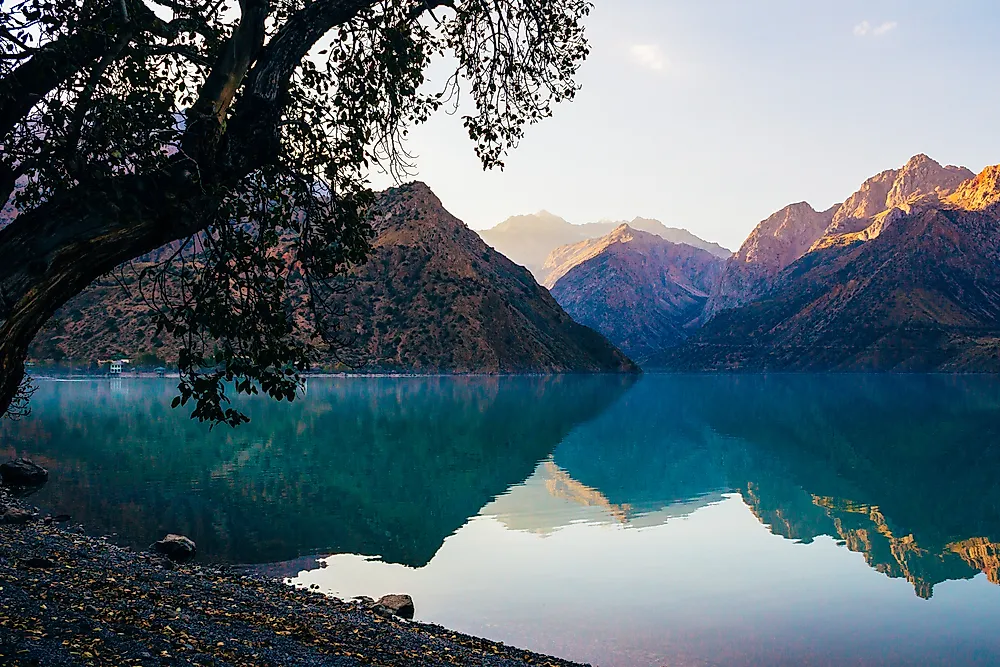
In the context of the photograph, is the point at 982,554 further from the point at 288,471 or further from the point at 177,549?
the point at 288,471

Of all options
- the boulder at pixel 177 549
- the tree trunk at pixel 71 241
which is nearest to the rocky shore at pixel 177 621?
the boulder at pixel 177 549

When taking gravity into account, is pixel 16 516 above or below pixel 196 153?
below

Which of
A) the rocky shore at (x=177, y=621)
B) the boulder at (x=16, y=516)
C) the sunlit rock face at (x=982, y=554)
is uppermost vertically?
the rocky shore at (x=177, y=621)

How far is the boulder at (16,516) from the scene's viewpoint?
93.2 ft

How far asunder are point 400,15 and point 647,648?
681 inches

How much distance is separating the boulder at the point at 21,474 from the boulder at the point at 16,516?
1393 centimetres

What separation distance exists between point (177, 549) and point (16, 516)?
262 inches

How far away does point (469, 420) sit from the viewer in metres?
99.6

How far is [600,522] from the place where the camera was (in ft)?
137

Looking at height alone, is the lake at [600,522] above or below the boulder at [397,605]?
below

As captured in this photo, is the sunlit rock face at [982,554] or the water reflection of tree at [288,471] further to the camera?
the water reflection of tree at [288,471]

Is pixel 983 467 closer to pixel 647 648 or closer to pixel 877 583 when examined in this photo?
pixel 877 583

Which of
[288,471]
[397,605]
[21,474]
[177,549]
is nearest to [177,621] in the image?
[397,605]

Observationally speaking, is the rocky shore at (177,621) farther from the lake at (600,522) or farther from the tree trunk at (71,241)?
the tree trunk at (71,241)
